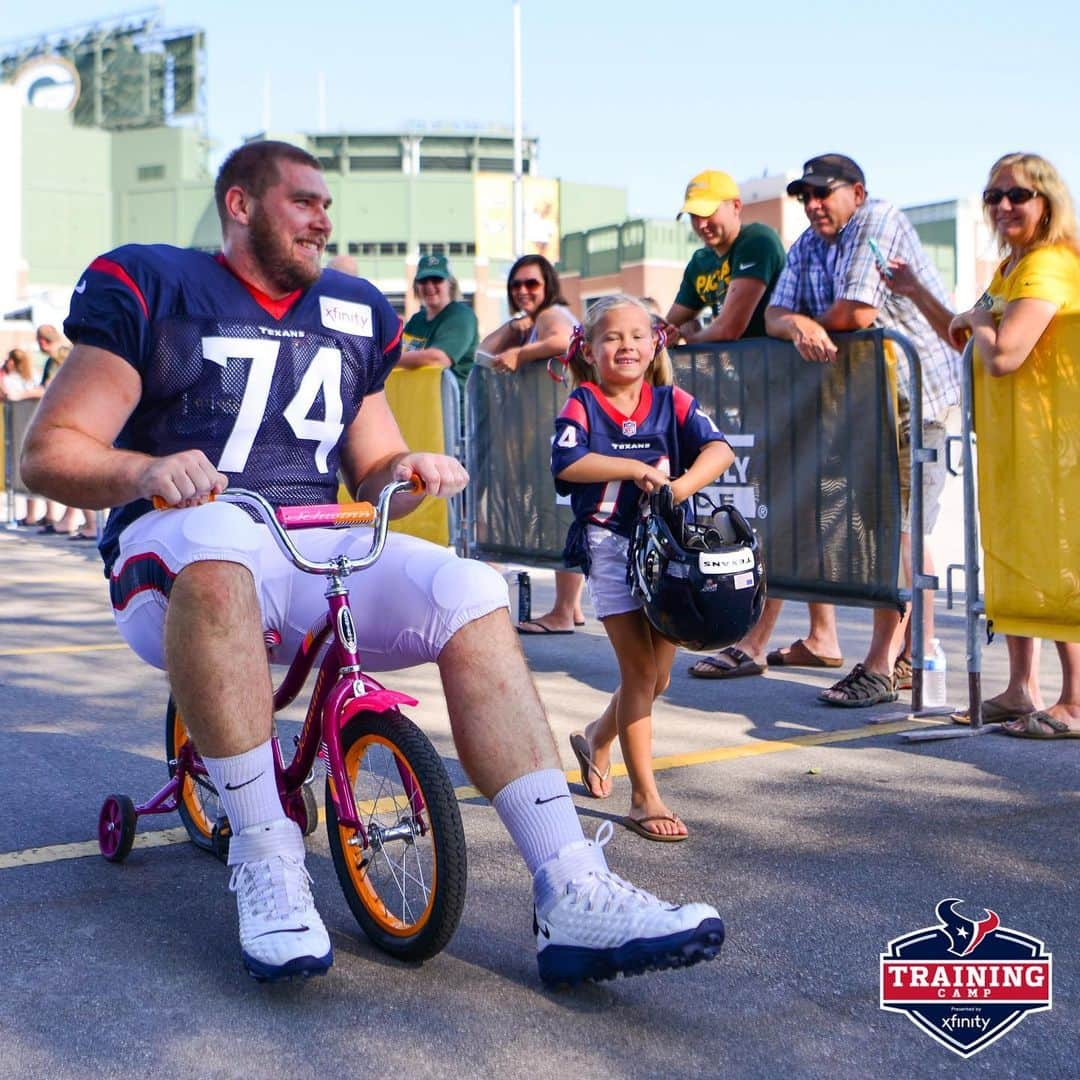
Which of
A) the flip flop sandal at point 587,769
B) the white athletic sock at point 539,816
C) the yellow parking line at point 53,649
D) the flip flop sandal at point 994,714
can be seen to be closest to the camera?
the white athletic sock at point 539,816

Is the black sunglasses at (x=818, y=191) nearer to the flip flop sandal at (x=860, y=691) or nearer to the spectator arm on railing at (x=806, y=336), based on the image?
the spectator arm on railing at (x=806, y=336)

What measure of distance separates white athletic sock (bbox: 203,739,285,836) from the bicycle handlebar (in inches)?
16.5

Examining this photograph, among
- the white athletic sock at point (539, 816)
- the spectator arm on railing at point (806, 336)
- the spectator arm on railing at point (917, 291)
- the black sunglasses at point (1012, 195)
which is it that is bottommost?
the white athletic sock at point (539, 816)

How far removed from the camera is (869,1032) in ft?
9.75

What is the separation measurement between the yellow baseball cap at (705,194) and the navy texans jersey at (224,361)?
3.51 meters

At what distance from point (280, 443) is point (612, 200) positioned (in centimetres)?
7859

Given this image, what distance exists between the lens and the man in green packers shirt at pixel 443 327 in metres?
10.3

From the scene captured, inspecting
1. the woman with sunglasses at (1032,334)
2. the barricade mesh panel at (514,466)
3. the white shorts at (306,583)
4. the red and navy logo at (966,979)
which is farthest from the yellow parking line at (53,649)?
the red and navy logo at (966,979)

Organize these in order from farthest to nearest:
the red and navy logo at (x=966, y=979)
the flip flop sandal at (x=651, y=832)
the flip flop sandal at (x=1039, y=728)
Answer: the flip flop sandal at (x=1039, y=728) < the flip flop sandal at (x=651, y=832) < the red and navy logo at (x=966, y=979)

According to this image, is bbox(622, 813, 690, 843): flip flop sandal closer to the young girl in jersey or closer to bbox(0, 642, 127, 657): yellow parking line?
the young girl in jersey

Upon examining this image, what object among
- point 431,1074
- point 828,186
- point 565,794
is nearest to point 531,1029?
point 431,1074

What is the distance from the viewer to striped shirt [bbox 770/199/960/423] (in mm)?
6344

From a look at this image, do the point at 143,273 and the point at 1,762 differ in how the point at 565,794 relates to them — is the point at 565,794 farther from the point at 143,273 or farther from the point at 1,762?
the point at 1,762

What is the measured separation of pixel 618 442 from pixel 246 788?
1.85 m
